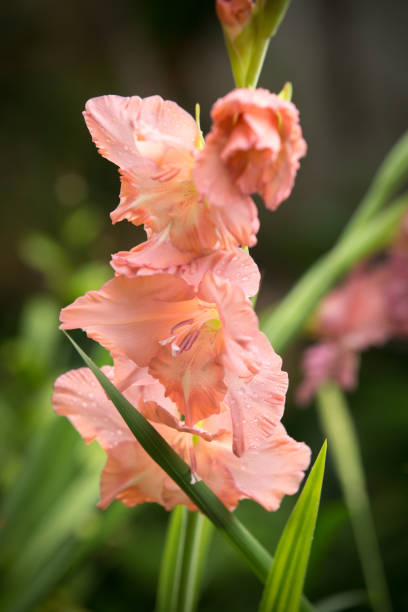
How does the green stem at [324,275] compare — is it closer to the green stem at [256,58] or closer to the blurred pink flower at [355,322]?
the blurred pink flower at [355,322]

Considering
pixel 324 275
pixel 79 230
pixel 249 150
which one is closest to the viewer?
pixel 249 150

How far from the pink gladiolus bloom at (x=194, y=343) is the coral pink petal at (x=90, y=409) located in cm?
5

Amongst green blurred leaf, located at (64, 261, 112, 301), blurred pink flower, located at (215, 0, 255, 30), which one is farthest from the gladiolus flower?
green blurred leaf, located at (64, 261, 112, 301)

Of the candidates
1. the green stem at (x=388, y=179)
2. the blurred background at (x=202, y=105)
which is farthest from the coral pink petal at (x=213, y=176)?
the blurred background at (x=202, y=105)

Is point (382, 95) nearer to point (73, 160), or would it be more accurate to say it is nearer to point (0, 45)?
point (73, 160)

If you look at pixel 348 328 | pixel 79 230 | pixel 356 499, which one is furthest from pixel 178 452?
pixel 79 230

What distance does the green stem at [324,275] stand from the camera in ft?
1.71

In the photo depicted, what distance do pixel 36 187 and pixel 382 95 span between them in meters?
1.00

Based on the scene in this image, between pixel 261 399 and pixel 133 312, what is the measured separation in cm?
7

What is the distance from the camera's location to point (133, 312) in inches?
10.9

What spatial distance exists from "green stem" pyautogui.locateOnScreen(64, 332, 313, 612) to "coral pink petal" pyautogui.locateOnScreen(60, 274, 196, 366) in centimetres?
1

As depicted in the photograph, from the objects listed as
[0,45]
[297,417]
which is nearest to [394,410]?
[297,417]

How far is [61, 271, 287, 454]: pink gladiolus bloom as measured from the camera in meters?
0.25

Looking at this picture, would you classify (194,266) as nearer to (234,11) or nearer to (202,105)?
(234,11)
